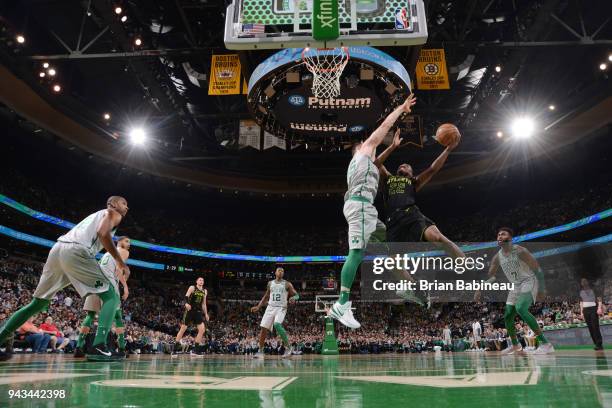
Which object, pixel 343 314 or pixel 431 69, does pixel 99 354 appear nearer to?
pixel 343 314

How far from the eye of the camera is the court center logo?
11.9m

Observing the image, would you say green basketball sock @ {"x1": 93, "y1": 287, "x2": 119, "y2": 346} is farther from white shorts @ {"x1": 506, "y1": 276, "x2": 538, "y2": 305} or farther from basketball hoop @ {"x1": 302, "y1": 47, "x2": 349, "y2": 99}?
basketball hoop @ {"x1": 302, "y1": 47, "x2": 349, "y2": 99}

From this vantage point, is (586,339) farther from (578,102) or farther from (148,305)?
(148,305)

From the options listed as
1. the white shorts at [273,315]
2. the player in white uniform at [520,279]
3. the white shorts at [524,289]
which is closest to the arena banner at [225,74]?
the white shorts at [273,315]

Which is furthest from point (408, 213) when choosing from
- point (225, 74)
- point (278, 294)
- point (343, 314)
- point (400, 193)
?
point (225, 74)

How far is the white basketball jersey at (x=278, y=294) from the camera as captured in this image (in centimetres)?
1022

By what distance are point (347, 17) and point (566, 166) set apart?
26739 millimetres

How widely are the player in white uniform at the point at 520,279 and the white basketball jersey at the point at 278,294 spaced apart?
15.3 feet

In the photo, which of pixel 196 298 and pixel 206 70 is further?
pixel 206 70

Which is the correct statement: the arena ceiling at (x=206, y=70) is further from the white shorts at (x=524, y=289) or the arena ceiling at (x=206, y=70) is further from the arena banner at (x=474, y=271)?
the white shorts at (x=524, y=289)

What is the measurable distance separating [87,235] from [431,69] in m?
11.9

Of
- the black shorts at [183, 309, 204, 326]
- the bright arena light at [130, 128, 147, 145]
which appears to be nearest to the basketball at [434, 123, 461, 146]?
the black shorts at [183, 309, 204, 326]

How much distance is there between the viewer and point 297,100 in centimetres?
1199

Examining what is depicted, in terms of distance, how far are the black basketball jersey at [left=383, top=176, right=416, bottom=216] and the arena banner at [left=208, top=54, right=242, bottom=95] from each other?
874 cm
